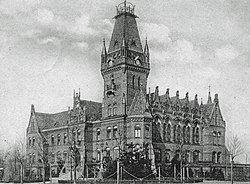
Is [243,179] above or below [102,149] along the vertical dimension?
below

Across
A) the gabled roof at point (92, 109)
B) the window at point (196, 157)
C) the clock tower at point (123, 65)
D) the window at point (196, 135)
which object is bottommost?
the window at point (196, 157)

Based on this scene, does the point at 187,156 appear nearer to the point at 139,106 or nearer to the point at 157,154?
the point at 157,154

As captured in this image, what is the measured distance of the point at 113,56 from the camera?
2847 inches

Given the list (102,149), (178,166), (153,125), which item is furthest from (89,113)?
(178,166)

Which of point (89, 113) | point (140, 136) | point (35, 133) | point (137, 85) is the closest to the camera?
point (140, 136)

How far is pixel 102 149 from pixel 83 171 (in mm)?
4964

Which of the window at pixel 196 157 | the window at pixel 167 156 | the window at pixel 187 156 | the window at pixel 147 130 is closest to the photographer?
the window at pixel 147 130

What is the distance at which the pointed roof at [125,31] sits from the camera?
235ft

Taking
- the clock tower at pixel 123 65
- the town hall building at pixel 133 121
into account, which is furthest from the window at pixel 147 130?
the clock tower at pixel 123 65

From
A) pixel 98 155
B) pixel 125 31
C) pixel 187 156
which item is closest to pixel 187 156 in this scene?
pixel 187 156

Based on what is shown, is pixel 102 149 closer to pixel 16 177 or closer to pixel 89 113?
pixel 89 113

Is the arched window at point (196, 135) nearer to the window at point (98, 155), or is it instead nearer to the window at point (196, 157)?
the window at point (196, 157)

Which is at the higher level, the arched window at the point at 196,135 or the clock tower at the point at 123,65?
the clock tower at the point at 123,65

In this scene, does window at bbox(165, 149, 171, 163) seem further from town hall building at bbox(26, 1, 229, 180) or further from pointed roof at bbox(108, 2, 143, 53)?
pointed roof at bbox(108, 2, 143, 53)
